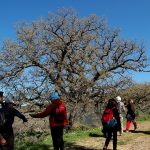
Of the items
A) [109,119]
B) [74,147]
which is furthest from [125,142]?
[109,119]

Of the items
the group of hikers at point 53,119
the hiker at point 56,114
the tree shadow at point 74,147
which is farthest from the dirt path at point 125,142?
the hiker at point 56,114

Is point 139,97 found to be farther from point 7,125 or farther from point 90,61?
point 7,125

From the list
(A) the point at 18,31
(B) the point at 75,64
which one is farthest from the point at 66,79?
(A) the point at 18,31

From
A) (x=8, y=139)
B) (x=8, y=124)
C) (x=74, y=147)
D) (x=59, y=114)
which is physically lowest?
(x=74, y=147)

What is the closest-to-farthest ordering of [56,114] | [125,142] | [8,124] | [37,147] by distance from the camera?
1. [8,124]
2. [56,114]
3. [37,147]
4. [125,142]

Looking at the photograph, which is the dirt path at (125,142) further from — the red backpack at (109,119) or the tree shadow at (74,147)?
the red backpack at (109,119)

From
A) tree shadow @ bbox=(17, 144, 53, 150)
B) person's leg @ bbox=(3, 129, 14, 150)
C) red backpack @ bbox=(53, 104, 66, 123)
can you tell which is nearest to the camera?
person's leg @ bbox=(3, 129, 14, 150)

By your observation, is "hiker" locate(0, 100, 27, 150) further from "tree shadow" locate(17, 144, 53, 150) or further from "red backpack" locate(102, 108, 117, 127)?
"tree shadow" locate(17, 144, 53, 150)

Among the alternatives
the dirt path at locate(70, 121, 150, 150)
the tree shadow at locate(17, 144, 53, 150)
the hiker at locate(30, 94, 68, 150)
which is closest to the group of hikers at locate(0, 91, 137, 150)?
the hiker at locate(30, 94, 68, 150)

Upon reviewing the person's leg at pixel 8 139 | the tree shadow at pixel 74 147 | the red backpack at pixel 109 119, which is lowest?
the tree shadow at pixel 74 147

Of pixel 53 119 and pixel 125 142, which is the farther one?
pixel 125 142

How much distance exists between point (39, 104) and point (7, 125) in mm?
19990

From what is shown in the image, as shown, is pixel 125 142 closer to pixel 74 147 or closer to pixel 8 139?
pixel 74 147

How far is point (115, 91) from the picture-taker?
30.8m
